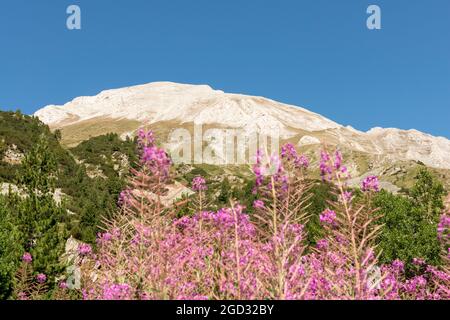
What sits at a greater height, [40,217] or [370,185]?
[370,185]

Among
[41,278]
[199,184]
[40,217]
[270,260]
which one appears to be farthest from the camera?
[40,217]

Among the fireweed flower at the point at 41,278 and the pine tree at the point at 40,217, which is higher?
the pine tree at the point at 40,217

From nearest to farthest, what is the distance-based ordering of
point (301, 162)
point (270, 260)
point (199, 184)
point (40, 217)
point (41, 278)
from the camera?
point (270, 260) → point (301, 162) → point (199, 184) → point (41, 278) → point (40, 217)

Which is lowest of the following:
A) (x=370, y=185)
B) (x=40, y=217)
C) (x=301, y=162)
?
(x=40, y=217)

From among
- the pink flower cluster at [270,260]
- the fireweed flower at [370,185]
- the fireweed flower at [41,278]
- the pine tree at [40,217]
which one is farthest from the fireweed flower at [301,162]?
the pine tree at [40,217]

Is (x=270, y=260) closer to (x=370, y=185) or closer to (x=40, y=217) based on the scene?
(x=370, y=185)

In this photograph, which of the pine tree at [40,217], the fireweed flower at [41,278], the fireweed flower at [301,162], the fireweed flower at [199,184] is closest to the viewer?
the fireweed flower at [301,162]

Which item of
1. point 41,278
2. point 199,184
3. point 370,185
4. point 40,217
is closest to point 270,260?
point 370,185

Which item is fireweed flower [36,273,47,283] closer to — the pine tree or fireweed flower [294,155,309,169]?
the pine tree

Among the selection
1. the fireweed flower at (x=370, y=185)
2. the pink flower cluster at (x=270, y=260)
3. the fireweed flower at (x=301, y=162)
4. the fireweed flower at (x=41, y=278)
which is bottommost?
the fireweed flower at (x=41, y=278)

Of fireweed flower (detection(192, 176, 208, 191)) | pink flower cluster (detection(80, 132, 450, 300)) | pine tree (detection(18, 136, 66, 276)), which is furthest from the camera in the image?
pine tree (detection(18, 136, 66, 276))

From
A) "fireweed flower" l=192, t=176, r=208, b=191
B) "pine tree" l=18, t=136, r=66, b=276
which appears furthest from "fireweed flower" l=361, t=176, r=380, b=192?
"pine tree" l=18, t=136, r=66, b=276

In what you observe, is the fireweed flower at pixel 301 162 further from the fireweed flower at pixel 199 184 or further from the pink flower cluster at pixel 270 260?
the fireweed flower at pixel 199 184
